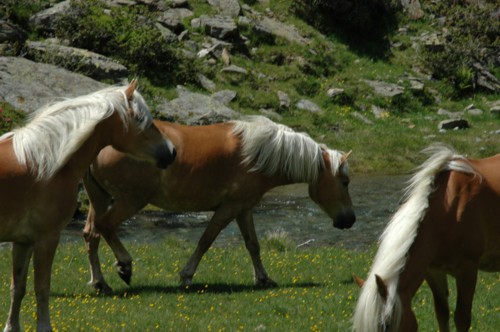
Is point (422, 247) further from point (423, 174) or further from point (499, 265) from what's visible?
point (499, 265)

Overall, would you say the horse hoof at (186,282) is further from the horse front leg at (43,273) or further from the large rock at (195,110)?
the large rock at (195,110)

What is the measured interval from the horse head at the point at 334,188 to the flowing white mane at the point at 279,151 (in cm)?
14

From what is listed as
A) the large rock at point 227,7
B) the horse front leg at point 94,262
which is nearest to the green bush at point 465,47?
the large rock at point 227,7

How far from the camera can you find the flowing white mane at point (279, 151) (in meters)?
12.2

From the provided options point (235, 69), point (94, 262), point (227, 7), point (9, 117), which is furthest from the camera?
point (227, 7)

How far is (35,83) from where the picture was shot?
23.2 meters

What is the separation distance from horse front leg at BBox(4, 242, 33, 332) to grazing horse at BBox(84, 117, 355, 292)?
3.15m

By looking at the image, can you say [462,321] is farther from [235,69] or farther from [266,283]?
[235,69]

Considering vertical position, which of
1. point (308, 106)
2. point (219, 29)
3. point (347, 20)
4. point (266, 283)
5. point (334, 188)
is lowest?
point (308, 106)

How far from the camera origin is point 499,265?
822 centimetres

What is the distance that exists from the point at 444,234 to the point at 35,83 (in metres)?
17.7

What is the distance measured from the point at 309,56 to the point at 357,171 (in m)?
9.00

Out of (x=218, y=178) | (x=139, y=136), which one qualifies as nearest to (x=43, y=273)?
(x=139, y=136)

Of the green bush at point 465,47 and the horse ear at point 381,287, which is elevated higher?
the horse ear at point 381,287
